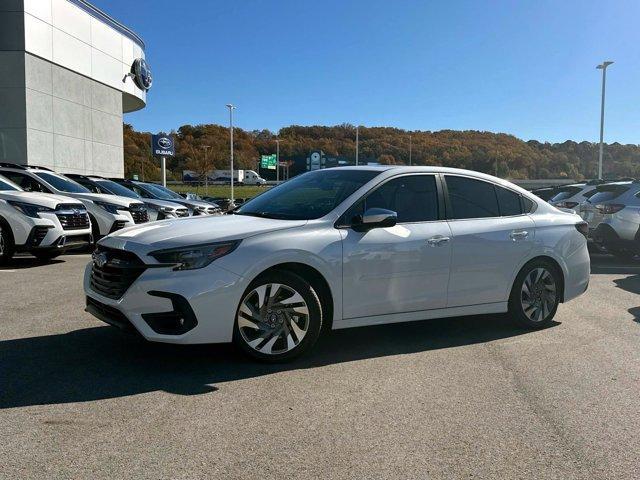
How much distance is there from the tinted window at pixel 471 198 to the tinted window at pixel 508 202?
0.06 meters

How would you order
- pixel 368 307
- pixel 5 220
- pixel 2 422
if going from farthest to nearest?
1. pixel 5 220
2. pixel 368 307
3. pixel 2 422

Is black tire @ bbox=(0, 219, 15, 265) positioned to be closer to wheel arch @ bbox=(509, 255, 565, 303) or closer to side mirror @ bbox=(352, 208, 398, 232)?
side mirror @ bbox=(352, 208, 398, 232)

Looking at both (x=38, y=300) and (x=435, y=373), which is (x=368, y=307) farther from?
(x=38, y=300)

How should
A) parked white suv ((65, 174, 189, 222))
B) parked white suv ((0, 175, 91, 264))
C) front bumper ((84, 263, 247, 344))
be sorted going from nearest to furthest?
1. front bumper ((84, 263, 247, 344))
2. parked white suv ((0, 175, 91, 264))
3. parked white suv ((65, 174, 189, 222))

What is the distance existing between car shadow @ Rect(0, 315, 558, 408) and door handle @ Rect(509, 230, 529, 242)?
0.94 metres

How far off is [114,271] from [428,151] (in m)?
45.9

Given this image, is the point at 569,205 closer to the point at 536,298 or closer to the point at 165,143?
the point at 536,298

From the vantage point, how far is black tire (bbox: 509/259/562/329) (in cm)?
Result: 591

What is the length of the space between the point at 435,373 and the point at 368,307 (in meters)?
0.78

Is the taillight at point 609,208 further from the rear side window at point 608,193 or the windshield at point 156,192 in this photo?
the windshield at point 156,192

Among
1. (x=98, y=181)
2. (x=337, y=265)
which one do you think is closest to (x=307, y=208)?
(x=337, y=265)

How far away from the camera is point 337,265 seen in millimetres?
4777

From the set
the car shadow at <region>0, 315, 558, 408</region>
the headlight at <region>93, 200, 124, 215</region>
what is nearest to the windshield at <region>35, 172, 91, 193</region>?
the headlight at <region>93, 200, 124, 215</region>

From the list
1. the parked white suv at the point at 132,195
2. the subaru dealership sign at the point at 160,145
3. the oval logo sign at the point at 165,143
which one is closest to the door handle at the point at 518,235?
the parked white suv at the point at 132,195
